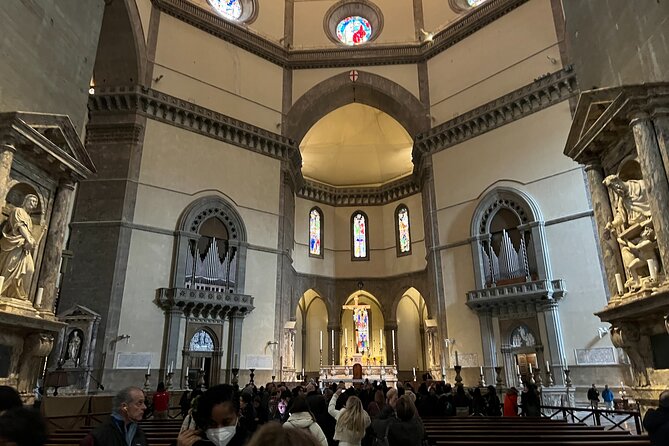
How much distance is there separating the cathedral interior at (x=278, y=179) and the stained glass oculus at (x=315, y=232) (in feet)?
2.45

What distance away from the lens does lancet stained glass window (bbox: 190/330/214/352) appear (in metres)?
17.9

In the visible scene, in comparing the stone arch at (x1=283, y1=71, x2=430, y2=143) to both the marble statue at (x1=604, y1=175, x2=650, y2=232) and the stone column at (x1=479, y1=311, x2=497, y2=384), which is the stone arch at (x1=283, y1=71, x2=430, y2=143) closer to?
the stone column at (x1=479, y1=311, x2=497, y2=384)

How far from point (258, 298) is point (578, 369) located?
1261 centimetres

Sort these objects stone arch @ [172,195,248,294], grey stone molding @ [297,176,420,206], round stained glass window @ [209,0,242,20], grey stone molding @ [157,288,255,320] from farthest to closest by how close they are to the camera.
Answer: grey stone molding @ [297,176,420,206] < round stained glass window @ [209,0,242,20] < stone arch @ [172,195,248,294] < grey stone molding @ [157,288,255,320]

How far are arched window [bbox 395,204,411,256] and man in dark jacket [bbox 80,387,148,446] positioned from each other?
25.4 meters

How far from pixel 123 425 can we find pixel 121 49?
18.8 metres

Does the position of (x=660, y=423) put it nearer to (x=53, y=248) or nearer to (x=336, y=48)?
(x=53, y=248)

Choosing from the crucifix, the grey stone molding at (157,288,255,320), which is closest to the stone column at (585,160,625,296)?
the grey stone molding at (157,288,255,320)

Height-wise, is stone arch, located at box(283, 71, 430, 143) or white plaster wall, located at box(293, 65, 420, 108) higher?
white plaster wall, located at box(293, 65, 420, 108)

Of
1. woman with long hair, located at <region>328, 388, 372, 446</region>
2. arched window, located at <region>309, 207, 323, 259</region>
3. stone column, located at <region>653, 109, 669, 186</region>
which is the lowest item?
woman with long hair, located at <region>328, 388, 372, 446</region>

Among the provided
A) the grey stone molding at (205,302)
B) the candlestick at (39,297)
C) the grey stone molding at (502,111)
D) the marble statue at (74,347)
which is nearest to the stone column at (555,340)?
the grey stone molding at (502,111)

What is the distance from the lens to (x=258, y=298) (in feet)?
65.7

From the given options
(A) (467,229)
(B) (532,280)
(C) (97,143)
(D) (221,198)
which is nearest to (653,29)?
(B) (532,280)

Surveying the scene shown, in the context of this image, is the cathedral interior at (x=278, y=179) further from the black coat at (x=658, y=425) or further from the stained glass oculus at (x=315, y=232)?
the black coat at (x=658, y=425)
